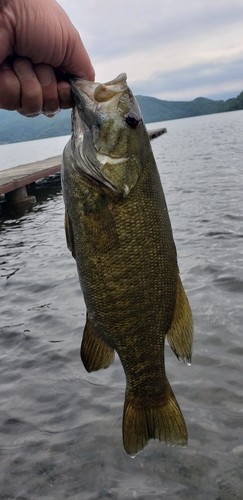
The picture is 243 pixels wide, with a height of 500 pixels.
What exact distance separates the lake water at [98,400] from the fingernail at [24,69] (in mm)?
3242

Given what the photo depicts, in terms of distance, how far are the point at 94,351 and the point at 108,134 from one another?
4.64ft

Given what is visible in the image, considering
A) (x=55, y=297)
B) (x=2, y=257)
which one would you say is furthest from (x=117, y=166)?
(x=2, y=257)

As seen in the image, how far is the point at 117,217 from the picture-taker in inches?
98.7

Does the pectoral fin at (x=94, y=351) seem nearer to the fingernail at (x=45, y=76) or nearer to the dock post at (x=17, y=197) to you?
the fingernail at (x=45, y=76)

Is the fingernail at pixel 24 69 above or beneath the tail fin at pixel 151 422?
above

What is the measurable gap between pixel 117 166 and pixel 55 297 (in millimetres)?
5617

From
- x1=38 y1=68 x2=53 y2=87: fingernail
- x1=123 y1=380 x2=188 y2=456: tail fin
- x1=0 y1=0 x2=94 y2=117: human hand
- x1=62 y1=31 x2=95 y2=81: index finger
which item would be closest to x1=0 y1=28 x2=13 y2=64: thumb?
x1=0 y1=0 x2=94 y2=117: human hand

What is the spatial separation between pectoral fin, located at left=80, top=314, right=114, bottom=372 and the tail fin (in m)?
0.37

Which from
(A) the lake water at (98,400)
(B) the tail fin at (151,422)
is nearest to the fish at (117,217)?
(B) the tail fin at (151,422)

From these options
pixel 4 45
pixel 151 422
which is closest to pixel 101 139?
pixel 4 45

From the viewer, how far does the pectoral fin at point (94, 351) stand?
2.91m

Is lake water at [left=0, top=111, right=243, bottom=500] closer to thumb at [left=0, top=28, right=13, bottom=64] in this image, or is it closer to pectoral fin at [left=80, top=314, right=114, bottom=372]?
pectoral fin at [left=80, top=314, right=114, bottom=372]

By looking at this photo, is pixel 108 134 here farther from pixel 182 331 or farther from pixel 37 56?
pixel 182 331

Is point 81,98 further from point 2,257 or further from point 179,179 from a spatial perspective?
point 179,179
